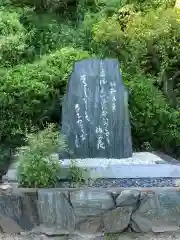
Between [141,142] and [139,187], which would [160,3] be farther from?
[139,187]

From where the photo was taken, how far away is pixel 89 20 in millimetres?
8898

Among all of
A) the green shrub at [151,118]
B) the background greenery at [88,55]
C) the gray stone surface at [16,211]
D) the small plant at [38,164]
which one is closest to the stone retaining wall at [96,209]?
the gray stone surface at [16,211]

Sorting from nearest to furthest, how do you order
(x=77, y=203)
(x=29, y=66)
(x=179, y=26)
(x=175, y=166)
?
(x=77, y=203) < (x=175, y=166) < (x=29, y=66) < (x=179, y=26)

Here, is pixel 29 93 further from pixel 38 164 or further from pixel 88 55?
pixel 38 164

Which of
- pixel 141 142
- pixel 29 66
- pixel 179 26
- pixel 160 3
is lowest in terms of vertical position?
pixel 141 142

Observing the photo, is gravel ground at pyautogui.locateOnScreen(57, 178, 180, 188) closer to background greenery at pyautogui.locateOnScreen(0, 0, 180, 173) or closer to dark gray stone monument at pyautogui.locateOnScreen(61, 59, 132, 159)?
dark gray stone monument at pyautogui.locateOnScreen(61, 59, 132, 159)

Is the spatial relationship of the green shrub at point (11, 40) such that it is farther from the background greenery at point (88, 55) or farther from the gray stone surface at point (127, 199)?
the gray stone surface at point (127, 199)

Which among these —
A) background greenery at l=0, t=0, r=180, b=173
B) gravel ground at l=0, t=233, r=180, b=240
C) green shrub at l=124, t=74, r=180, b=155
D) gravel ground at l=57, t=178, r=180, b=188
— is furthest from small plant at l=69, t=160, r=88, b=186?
green shrub at l=124, t=74, r=180, b=155

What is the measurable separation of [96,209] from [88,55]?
11.2 ft

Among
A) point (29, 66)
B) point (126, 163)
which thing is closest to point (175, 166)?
point (126, 163)

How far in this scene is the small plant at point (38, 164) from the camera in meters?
4.89

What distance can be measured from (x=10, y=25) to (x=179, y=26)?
2852 mm

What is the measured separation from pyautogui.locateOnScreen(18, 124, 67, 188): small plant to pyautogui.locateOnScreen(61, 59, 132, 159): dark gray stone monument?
3.19 ft

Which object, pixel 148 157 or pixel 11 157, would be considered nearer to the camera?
pixel 148 157
